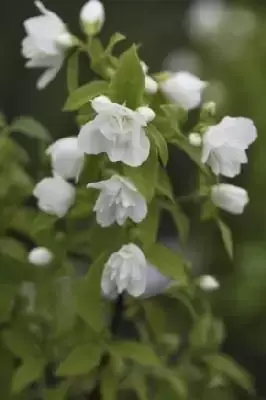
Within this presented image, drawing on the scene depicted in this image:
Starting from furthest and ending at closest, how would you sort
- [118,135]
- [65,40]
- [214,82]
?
1. [214,82]
2. [65,40]
3. [118,135]

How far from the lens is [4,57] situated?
1.15 m

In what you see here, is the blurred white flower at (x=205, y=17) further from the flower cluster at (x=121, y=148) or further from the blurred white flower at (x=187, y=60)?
the flower cluster at (x=121, y=148)

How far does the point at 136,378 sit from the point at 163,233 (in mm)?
325

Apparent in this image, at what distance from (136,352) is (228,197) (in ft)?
0.59

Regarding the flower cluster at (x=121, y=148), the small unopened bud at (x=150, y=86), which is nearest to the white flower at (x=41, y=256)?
the flower cluster at (x=121, y=148)

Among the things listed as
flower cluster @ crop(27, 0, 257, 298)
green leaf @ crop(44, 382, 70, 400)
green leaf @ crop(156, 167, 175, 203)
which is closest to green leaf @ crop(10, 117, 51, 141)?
flower cluster @ crop(27, 0, 257, 298)

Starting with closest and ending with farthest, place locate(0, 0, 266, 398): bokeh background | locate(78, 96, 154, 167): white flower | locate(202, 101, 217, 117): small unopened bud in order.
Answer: locate(78, 96, 154, 167): white flower, locate(202, 101, 217, 117): small unopened bud, locate(0, 0, 266, 398): bokeh background

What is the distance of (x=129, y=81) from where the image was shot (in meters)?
0.62

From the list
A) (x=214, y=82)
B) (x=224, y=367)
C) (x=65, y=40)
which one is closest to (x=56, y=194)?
(x=65, y=40)

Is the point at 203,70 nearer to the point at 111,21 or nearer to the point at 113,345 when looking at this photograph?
the point at 111,21

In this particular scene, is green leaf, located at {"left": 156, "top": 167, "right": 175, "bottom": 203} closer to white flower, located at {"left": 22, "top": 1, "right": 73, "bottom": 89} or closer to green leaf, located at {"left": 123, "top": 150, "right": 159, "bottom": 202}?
green leaf, located at {"left": 123, "top": 150, "right": 159, "bottom": 202}

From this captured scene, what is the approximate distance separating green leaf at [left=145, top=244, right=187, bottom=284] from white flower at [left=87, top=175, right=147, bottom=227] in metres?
0.06

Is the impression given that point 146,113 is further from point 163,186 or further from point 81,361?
point 81,361

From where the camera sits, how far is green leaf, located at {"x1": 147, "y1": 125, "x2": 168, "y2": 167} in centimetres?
63
